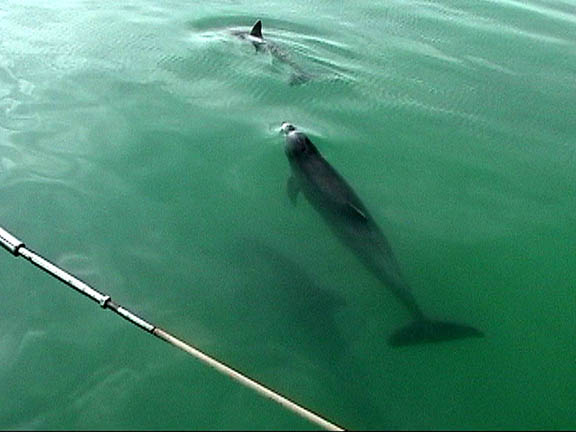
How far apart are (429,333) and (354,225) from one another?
1774 millimetres

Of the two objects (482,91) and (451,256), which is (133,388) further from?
(482,91)

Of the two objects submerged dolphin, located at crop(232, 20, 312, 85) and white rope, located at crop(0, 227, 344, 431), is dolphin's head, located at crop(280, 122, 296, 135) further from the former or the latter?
white rope, located at crop(0, 227, 344, 431)

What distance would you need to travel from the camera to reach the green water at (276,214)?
7066 millimetres

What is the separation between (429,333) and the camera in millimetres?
7547

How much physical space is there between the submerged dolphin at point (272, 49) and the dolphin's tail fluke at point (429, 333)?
6141 millimetres

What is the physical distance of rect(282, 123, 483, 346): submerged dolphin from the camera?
7.60m

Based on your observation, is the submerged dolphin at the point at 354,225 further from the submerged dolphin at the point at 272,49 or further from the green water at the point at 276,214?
the submerged dolphin at the point at 272,49

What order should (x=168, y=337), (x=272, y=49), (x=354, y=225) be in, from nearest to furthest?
1. (x=168, y=337)
2. (x=354, y=225)
3. (x=272, y=49)

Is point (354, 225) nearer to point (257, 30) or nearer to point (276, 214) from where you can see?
point (276, 214)

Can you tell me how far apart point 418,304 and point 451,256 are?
1137 mm

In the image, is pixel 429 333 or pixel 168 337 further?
pixel 429 333

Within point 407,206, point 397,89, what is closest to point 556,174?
point 407,206

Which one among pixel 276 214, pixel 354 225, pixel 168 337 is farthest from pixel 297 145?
pixel 168 337

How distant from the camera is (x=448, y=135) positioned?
11.2m
